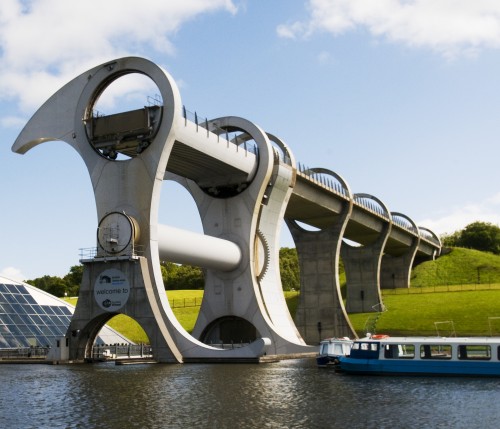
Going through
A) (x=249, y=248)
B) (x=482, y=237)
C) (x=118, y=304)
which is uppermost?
(x=482, y=237)

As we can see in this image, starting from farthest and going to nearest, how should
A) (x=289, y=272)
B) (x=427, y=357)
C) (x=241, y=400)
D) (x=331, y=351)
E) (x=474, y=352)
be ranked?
(x=289, y=272), (x=331, y=351), (x=427, y=357), (x=474, y=352), (x=241, y=400)

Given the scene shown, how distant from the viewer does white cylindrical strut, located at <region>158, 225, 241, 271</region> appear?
4856 cm

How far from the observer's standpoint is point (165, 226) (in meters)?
48.6

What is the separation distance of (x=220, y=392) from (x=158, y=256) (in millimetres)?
20783

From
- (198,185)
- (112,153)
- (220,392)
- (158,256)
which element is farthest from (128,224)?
(220,392)

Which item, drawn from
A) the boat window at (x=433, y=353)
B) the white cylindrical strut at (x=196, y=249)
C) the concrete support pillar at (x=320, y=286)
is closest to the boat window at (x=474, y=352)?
the boat window at (x=433, y=353)

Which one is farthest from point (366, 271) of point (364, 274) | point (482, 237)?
point (482, 237)

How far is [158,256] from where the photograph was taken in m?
46.9

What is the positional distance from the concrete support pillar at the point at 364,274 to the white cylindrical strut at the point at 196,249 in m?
43.0

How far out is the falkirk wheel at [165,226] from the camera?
46438 millimetres

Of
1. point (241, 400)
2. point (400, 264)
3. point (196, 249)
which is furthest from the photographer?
point (400, 264)

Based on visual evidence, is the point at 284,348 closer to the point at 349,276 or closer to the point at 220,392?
the point at 220,392

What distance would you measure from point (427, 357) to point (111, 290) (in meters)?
22.0

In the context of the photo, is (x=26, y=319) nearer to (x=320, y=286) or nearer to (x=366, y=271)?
(x=320, y=286)
